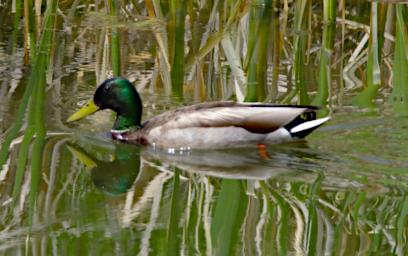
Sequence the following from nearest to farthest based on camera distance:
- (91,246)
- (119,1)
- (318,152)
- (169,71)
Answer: (91,246) → (318,152) → (169,71) → (119,1)

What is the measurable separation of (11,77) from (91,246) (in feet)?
11.3

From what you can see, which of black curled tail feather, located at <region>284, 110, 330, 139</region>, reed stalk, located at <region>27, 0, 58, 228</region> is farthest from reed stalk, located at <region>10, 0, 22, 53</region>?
black curled tail feather, located at <region>284, 110, 330, 139</region>

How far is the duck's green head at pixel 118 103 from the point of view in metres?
7.81

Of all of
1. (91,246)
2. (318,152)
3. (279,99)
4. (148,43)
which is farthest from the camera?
(148,43)

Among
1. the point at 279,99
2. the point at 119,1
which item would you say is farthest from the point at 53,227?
the point at 119,1

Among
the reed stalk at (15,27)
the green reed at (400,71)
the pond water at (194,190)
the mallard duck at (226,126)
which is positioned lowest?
the pond water at (194,190)

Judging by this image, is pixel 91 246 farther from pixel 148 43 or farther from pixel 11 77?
pixel 148 43

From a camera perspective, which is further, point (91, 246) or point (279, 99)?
point (279, 99)

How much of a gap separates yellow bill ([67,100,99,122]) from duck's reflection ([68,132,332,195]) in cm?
17

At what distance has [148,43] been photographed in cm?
995

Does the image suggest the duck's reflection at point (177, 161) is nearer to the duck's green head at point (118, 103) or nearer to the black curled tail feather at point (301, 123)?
the black curled tail feather at point (301, 123)

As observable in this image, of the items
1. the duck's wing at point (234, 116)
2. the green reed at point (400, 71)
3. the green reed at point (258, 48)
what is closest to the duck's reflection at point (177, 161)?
the duck's wing at point (234, 116)

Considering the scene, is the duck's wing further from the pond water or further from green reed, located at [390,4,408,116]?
green reed, located at [390,4,408,116]

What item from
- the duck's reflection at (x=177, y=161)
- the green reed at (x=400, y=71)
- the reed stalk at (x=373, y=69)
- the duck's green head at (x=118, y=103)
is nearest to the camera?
the duck's reflection at (x=177, y=161)
